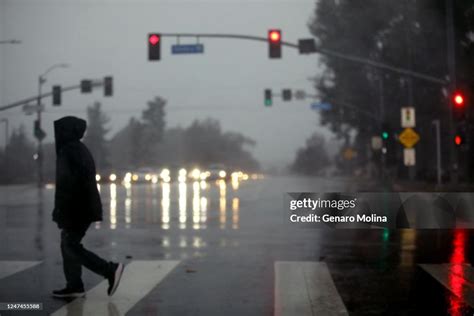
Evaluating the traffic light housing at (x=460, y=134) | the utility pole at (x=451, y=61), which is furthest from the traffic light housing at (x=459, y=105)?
the utility pole at (x=451, y=61)

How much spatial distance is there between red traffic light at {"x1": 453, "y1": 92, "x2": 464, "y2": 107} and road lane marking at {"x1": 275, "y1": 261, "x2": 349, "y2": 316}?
1295cm

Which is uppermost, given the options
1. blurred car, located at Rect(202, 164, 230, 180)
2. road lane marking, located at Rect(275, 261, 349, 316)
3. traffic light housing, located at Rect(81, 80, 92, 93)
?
traffic light housing, located at Rect(81, 80, 92, 93)

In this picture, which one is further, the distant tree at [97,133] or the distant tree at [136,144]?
the distant tree at [136,144]

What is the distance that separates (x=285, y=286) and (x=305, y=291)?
341 mm

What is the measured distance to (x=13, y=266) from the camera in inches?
327

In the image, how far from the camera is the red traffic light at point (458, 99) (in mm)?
A: 19484

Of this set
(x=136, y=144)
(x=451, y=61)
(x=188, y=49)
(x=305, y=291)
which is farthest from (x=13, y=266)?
(x=136, y=144)

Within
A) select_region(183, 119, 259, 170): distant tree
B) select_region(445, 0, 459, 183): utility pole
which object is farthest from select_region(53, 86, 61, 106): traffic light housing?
select_region(183, 119, 259, 170): distant tree

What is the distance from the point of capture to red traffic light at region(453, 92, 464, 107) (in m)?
19.5

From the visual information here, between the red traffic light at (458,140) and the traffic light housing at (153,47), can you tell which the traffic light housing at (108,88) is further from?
the red traffic light at (458,140)

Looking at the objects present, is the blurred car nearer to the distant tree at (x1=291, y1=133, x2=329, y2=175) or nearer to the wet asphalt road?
the wet asphalt road

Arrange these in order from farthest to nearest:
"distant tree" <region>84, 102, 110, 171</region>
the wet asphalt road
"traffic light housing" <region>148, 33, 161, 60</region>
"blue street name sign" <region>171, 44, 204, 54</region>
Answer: "distant tree" <region>84, 102, 110, 171</region>, "blue street name sign" <region>171, 44, 204, 54</region>, "traffic light housing" <region>148, 33, 161, 60</region>, the wet asphalt road

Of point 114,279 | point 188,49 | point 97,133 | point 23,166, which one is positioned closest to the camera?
point 114,279

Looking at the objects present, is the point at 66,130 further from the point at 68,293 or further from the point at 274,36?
the point at 274,36
